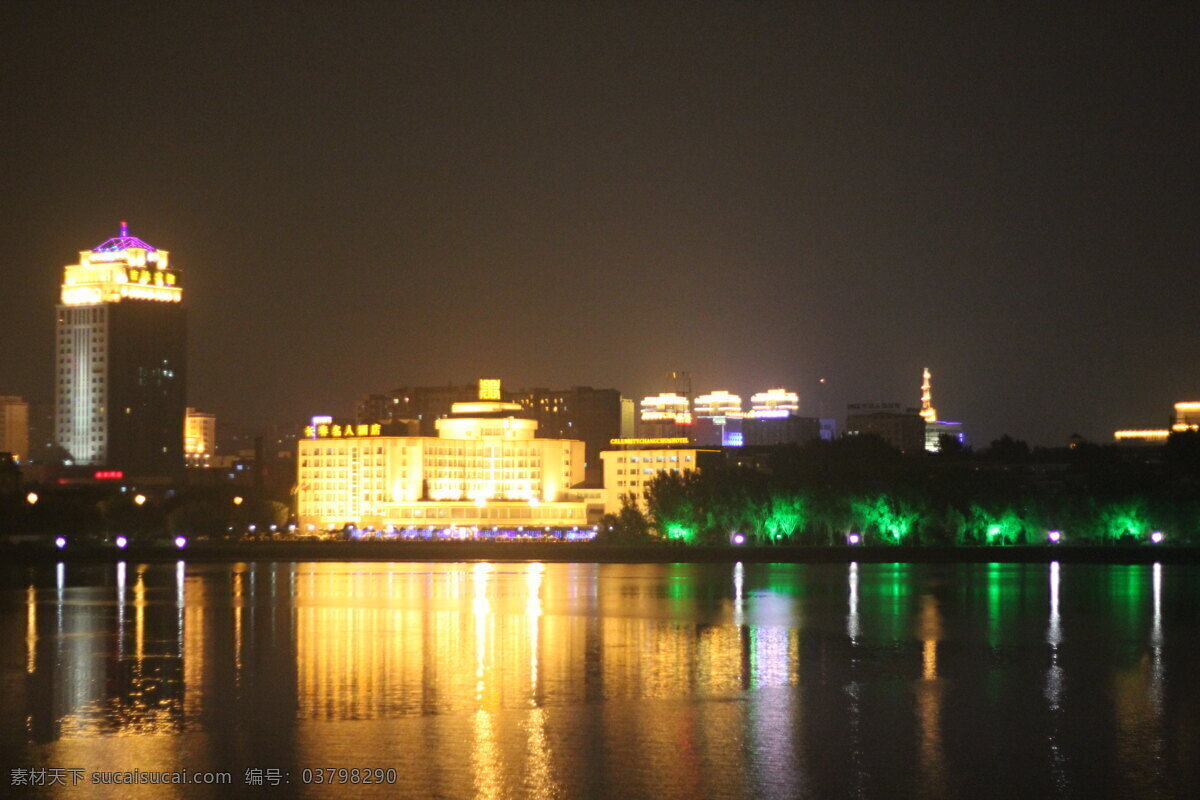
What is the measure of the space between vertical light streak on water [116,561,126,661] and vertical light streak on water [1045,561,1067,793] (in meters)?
17.7

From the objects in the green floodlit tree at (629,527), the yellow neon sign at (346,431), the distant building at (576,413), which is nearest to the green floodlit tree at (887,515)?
the green floodlit tree at (629,527)

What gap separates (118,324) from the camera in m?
149

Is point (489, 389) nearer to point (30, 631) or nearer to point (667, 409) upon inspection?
point (667, 409)

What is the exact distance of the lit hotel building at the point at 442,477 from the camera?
11694cm

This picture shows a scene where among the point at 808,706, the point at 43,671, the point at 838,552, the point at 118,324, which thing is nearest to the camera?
the point at 808,706

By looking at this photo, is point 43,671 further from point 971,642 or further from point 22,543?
point 22,543

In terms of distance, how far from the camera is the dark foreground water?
1805 cm

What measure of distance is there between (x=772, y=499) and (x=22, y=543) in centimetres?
4195

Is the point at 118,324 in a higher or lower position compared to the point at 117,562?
higher

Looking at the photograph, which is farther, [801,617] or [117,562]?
[117,562]

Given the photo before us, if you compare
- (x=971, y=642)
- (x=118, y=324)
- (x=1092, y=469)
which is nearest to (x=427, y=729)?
(x=971, y=642)

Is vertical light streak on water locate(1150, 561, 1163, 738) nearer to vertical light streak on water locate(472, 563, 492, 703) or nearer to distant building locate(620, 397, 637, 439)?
vertical light streak on water locate(472, 563, 492, 703)

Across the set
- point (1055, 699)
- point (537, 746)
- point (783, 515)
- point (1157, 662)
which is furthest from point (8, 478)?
point (537, 746)

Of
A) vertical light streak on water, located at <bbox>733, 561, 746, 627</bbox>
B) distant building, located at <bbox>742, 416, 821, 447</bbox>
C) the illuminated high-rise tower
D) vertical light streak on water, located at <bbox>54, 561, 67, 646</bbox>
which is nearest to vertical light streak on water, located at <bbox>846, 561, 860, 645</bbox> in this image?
vertical light streak on water, located at <bbox>733, 561, 746, 627</bbox>
